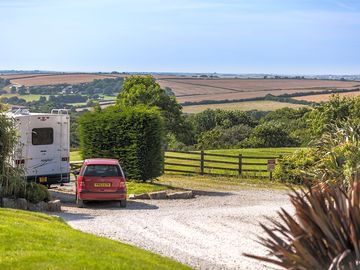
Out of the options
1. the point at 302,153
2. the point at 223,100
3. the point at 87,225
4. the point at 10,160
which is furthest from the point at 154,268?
the point at 223,100

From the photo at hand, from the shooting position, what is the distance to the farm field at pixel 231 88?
115188mm

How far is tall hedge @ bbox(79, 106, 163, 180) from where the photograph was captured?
27750mm

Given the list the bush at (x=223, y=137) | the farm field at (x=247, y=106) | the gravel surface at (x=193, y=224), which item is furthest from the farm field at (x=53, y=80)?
the gravel surface at (x=193, y=224)

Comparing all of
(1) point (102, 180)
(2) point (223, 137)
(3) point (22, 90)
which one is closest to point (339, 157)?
(1) point (102, 180)

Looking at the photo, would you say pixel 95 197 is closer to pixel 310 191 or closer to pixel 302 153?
pixel 302 153

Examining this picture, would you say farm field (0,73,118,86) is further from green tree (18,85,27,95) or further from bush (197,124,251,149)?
bush (197,124,251,149)

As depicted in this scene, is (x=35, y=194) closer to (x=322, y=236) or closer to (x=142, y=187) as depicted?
(x=142, y=187)

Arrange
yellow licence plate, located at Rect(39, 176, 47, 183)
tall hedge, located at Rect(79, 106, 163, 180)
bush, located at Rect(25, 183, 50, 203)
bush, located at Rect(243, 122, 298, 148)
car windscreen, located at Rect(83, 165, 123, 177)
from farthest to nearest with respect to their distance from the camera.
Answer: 1. bush, located at Rect(243, 122, 298, 148)
2. tall hedge, located at Rect(79, 106, 163, 180)
3. yellow licence plate, located at Rect(39, 176, 47, 183)
4. car windscreen, located at Rect(83, 165, 123, 177)
5. bush, located at Rect(25, 183, 50, 203)

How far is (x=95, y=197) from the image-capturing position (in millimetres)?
21562

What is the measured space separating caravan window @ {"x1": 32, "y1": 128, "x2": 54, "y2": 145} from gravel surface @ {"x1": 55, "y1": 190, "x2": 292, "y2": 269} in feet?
6.95

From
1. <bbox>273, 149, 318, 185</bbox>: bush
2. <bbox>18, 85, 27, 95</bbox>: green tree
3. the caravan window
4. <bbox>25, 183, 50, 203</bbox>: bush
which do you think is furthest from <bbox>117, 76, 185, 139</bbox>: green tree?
<bbox>25, 183, 50, 203</bbox>: bush

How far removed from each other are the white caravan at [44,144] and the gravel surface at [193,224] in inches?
48.1

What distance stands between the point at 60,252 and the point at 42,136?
15.0 metres

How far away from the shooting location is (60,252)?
10.2 m
